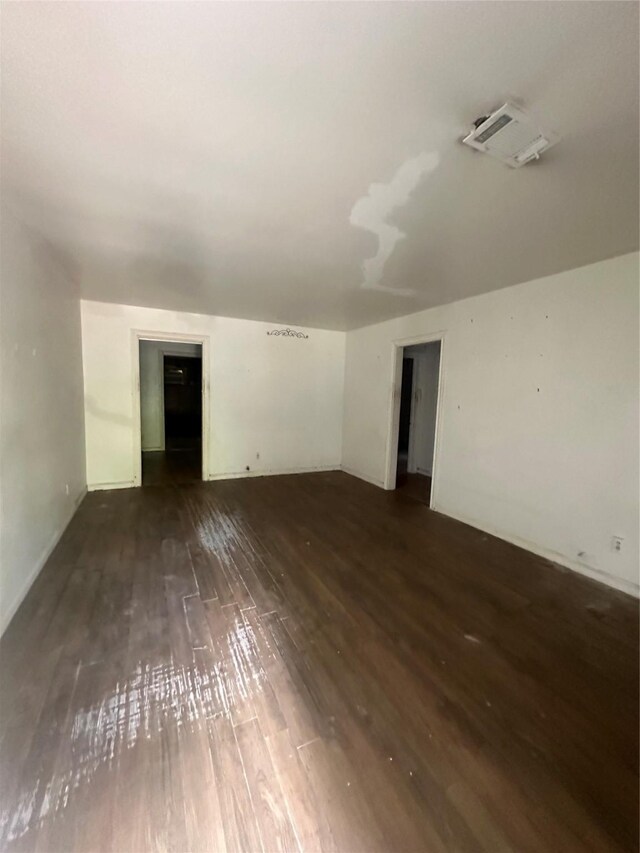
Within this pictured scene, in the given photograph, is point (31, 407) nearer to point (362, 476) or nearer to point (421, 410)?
point (362, 476)

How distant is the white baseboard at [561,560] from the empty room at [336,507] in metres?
0.03

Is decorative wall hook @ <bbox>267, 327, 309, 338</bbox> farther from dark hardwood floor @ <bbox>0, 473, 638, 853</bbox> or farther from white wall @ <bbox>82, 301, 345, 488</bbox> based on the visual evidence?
dark hardwood floor @ <bbox>0, 473, 638, 853</bbox>

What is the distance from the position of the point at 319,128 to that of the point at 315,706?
93.9 inches

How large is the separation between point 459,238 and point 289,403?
357 cm

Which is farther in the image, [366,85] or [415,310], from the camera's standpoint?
[415,310]

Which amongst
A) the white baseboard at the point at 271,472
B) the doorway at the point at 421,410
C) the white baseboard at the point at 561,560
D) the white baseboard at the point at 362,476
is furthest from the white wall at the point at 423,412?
the white baseboard at the point at 561,560

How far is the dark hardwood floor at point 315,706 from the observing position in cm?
106

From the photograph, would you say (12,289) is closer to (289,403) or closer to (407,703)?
(407,703)

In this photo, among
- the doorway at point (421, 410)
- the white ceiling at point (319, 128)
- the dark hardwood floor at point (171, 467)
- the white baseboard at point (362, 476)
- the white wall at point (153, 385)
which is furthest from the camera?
the white wall at point (153, 385)

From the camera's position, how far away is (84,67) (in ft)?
3.55

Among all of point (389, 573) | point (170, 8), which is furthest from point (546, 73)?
point (389, 573)

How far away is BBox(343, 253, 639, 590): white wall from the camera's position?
2455mm

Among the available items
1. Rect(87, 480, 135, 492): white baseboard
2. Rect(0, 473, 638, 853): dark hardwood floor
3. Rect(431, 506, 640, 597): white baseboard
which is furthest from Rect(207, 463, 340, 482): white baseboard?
Rect(431, 506, 640, 597): white baseboard

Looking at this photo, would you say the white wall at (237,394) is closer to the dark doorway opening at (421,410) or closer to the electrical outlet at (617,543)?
the dark doorway opening at (421,410)
